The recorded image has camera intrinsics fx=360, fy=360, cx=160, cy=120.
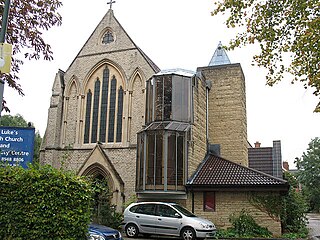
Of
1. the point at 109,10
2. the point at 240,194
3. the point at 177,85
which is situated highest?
the point at 109,10

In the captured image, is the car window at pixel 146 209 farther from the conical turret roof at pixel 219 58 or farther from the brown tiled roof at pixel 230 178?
the conical turret roof at pixel 219 58

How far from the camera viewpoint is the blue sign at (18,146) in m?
8.51

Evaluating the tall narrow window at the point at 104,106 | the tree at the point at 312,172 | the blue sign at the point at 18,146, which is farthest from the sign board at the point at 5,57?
the tree at the point at 312,172

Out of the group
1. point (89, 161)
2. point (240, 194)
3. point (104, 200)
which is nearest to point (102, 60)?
point (89, 161)

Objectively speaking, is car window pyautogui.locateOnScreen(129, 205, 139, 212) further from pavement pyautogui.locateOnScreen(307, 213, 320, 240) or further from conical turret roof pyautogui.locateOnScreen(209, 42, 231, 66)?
conical turret roof pyautogui.locateOnScreen(209, 42, 231, 66)

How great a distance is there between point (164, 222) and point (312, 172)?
44708mm

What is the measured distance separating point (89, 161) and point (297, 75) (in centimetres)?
1638

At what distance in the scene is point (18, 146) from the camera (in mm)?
8547

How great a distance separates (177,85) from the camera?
853 inches

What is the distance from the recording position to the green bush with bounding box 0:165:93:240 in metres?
7.34

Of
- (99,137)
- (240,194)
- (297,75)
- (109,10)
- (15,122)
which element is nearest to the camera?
(297,75)

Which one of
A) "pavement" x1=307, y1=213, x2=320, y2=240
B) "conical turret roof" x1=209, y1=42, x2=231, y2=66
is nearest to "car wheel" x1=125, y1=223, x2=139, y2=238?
"pavement" x1=307, y1=213, x2=320, y2=240

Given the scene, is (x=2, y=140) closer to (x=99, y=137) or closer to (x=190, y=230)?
(x=190, y=230)

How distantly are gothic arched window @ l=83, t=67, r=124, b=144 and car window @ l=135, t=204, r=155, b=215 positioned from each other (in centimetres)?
947
